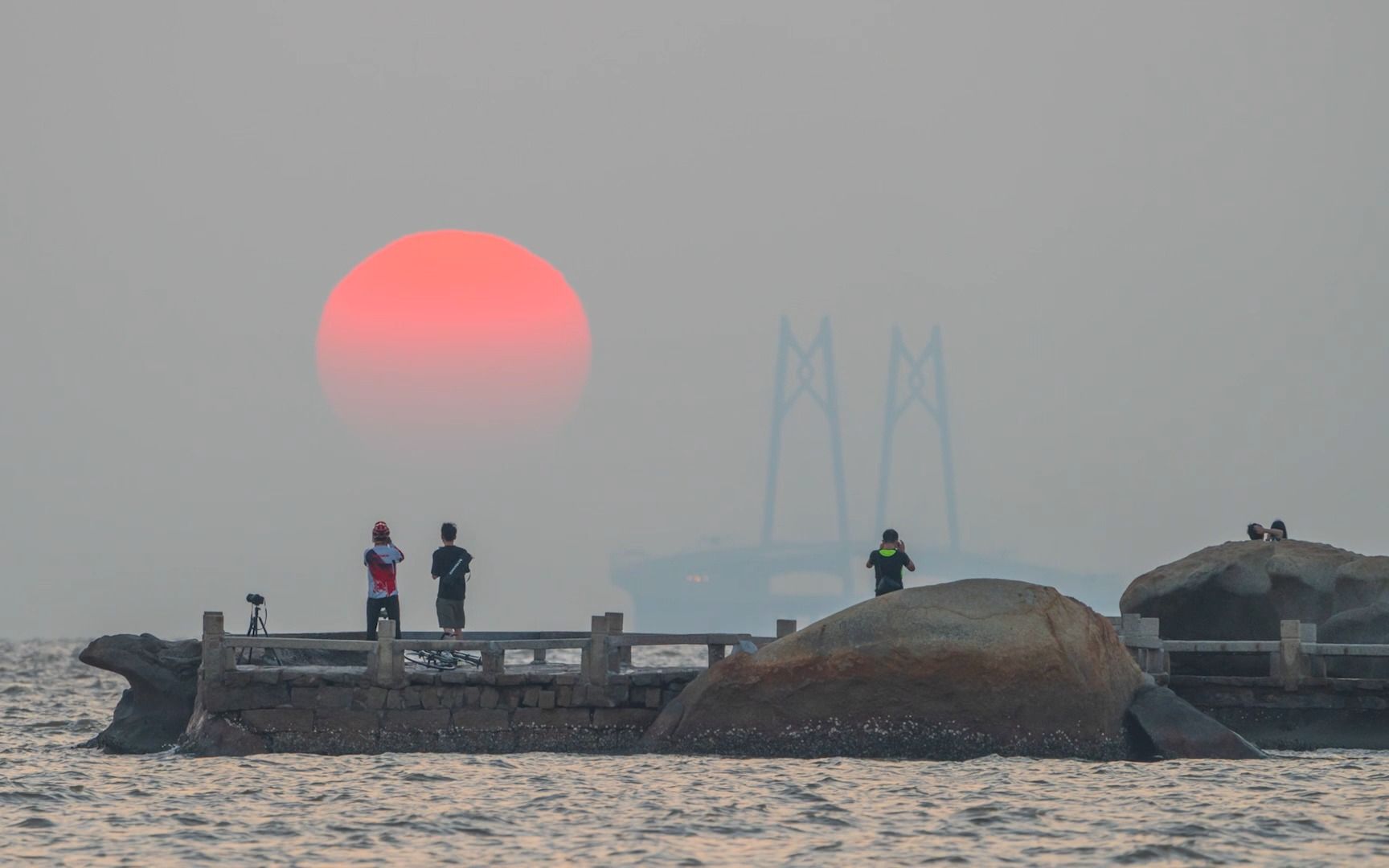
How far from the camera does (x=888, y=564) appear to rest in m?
25.6

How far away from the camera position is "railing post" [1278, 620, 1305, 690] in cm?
2544

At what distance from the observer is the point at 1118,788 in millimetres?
20219

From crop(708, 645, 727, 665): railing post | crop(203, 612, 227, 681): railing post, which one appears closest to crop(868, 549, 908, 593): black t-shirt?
crop(708, 645, 727, 665): railing post

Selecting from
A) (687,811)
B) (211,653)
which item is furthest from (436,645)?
(687,811)

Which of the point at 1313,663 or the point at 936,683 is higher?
the point at 1313,663

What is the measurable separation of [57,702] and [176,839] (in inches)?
1100

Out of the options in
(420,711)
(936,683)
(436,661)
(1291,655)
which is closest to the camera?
(936,683)

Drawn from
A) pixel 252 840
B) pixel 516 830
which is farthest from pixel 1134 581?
pixel 252 840

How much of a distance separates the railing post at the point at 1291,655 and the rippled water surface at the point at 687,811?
1161 mm

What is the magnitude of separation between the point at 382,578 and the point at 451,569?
97 cm

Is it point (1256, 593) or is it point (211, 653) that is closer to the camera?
point (211, 653)

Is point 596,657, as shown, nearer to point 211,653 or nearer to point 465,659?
point 465,659

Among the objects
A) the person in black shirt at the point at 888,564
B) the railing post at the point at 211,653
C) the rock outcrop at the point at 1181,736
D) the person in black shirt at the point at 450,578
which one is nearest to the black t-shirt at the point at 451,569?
the person in black shirt at the point at 450,578

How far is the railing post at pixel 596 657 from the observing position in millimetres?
23984
